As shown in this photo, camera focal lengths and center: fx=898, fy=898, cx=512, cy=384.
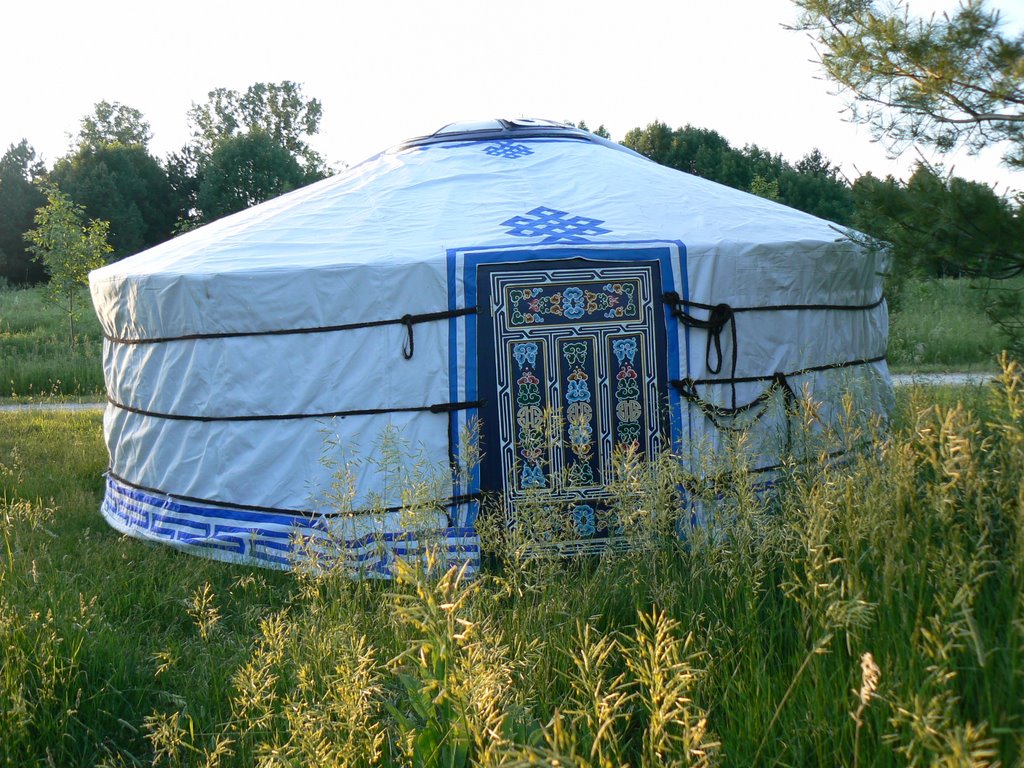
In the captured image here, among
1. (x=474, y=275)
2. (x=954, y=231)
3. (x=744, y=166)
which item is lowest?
(x=474, y=275)

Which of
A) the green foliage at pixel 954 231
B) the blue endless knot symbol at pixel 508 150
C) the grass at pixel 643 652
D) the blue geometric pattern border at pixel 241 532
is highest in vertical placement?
the blue endless knot symbol at pixel 508 150

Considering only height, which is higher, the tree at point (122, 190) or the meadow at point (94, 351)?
the tree at point (122, 190)

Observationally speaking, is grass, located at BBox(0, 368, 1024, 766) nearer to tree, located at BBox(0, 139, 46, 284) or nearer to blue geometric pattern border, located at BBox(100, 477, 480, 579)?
blue geometric pattern border, located at BBox(100, 477, 480, 579)

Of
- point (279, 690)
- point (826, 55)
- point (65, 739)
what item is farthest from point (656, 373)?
point (65, 739)

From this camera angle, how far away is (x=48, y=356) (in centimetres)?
984

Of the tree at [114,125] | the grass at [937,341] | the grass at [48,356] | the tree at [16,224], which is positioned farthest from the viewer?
the tree at [114,125]

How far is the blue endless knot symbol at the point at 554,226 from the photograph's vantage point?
350cm

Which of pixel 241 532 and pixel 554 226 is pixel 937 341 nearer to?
pixel 554 226

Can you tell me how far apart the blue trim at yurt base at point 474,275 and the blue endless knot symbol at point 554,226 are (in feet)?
0.27

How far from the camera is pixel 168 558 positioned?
3.60 metres

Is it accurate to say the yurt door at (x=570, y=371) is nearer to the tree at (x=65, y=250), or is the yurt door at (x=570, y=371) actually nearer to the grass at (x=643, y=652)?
the grass at (x=643, y=652)

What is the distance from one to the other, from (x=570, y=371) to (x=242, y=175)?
22431 mm

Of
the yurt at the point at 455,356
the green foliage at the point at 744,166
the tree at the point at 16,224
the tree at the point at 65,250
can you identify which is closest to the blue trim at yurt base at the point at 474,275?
the yurt at the point at 455,356

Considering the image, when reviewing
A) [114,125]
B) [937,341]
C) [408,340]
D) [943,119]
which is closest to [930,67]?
[943,119]
